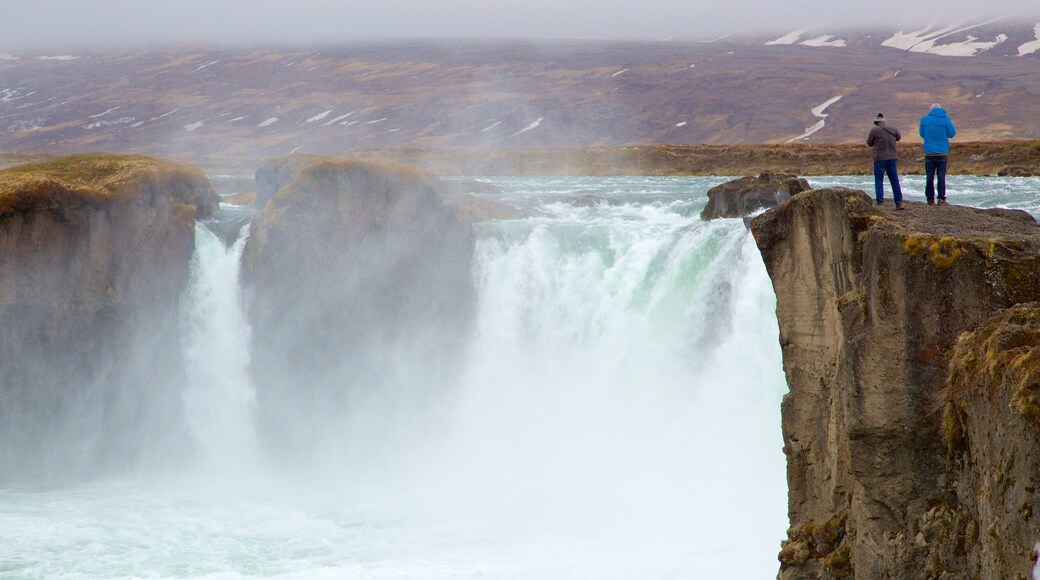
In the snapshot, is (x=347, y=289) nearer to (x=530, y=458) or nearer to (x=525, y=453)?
(x=525, y=453)

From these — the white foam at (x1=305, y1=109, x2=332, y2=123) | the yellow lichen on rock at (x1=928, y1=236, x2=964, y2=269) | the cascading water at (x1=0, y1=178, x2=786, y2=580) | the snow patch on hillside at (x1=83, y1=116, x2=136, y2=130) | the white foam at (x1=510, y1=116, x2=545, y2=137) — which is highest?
the snow patch on hillside at (x1=83, y1=116, x2=136, y2=130)

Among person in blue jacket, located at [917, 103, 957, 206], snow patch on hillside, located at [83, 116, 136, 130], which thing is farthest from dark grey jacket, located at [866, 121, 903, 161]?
snow patch on hillside, located at [83, 116, 136, 130]

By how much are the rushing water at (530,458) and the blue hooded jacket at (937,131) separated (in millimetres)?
8417

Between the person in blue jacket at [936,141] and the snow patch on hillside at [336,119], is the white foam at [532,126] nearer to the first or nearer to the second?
the snow patch on hillside at [336,119]

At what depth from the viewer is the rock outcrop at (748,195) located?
34.9 m

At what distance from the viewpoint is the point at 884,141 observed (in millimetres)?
17516

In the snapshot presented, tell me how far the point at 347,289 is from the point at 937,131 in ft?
66.3

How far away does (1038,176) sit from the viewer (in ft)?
181

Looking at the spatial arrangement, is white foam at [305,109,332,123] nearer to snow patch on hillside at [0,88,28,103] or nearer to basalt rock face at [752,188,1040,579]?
snow patch on hillside at [0,88,28,103]

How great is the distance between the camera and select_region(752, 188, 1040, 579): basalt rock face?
30.1 ft

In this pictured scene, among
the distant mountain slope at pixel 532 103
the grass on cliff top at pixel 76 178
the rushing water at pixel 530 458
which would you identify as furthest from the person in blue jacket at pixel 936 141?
the distant mountain slope at pixel 532 103

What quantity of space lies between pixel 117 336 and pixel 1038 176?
45649 mm

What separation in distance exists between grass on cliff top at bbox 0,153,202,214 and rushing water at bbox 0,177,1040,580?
2.96 metres

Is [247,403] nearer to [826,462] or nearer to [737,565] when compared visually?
[737,565]
